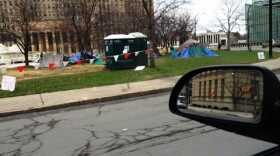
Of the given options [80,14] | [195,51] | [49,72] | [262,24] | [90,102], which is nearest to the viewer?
[90,102]

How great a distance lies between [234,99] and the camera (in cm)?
192

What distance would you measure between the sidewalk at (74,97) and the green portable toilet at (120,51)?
6.45 metres

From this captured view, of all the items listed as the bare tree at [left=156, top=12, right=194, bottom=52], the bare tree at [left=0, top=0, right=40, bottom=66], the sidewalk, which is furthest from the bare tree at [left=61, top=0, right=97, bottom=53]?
the sidewalk

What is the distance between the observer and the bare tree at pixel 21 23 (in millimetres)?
29078

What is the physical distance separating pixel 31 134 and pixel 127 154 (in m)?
2.50

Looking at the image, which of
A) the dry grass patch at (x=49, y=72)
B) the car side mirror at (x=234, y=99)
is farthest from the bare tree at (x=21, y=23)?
the car side mirror at (x=234, y=99)

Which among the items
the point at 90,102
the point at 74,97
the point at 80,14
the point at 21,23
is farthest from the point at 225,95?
the point at 80,14

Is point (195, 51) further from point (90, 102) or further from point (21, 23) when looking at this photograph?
point (90, 102)

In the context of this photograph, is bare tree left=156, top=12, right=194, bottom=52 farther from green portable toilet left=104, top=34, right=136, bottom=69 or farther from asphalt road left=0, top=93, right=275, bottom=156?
asphalt road left=0, top=93, right=275, bottom=156

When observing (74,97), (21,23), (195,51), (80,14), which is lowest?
(74,97)

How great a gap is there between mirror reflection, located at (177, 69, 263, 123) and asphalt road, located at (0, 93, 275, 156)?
1.97m

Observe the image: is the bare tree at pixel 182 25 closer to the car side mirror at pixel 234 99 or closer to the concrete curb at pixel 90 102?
the concrete curb at pixel 90 102

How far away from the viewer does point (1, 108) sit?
28.0 feet

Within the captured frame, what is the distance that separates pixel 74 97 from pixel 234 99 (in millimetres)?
8121
